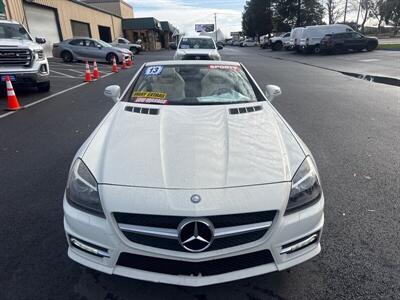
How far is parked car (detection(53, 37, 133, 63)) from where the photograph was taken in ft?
69.8

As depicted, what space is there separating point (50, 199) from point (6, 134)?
10.7 feet

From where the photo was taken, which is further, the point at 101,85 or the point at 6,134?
the point at 101,85

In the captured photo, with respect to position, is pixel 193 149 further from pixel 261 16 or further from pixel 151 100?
pixel 261 16

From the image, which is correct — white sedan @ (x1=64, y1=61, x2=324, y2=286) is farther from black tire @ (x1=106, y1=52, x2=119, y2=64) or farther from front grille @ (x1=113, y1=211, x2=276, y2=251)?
black tire @ (x1=106, y1=52, x2=119, y2=64)

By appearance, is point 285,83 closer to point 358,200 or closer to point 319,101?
point 319,101

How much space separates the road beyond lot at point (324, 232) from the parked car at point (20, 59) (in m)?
2.45

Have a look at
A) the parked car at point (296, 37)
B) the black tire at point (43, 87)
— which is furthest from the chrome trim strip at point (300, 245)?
the parked car at point (296, 37)

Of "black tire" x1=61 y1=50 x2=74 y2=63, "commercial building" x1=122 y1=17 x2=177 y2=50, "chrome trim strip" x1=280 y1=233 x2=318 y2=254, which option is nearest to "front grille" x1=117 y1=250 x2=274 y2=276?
"chrome trim strip" x1=280 y1=233 x2=318 y2=254

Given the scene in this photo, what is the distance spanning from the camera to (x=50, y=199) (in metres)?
3.61

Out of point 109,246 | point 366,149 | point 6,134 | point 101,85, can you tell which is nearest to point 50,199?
point 109,246

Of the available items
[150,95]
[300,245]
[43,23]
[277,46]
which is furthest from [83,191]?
[277,46]

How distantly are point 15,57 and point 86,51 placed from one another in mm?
13019

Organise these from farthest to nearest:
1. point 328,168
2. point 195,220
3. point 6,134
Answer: point 6,134, point 328,168, point 195,220

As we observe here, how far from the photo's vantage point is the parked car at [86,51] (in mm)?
21281
